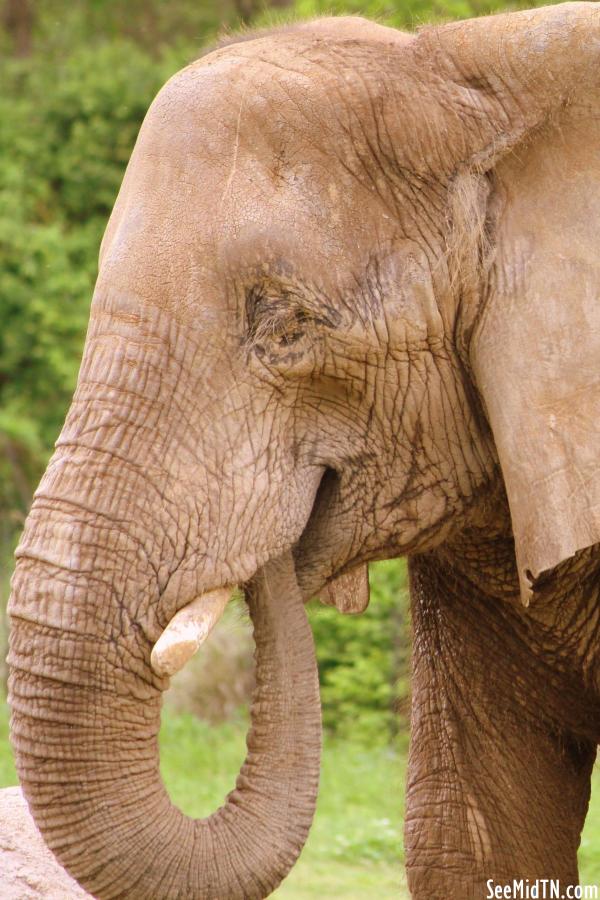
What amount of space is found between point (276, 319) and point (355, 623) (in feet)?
22.0

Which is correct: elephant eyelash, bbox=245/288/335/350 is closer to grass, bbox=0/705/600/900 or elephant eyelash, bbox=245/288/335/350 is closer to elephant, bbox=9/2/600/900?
elephant, bbox=9/2/600/900

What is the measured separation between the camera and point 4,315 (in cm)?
1320

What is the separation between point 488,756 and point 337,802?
3.67 metres

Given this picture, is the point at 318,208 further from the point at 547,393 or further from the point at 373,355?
the point at 547,393

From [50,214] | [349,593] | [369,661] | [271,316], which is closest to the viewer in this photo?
[271,316]

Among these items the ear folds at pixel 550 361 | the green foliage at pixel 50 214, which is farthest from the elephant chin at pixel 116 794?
the green foliage at pixel 50 214

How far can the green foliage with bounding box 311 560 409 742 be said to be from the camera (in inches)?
375

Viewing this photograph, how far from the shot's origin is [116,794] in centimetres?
311

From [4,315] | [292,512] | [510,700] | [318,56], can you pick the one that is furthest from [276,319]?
[4,315]

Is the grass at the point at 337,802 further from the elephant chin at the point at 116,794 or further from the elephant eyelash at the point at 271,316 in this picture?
the elephant eyelash at the point at 271,316

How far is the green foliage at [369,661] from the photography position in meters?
9.52

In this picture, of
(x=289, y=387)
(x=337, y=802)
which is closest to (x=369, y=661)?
(x=337, y=802)

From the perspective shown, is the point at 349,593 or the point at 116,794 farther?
the point at 349,593

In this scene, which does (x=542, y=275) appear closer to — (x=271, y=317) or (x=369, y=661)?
(x=271, y=317)
